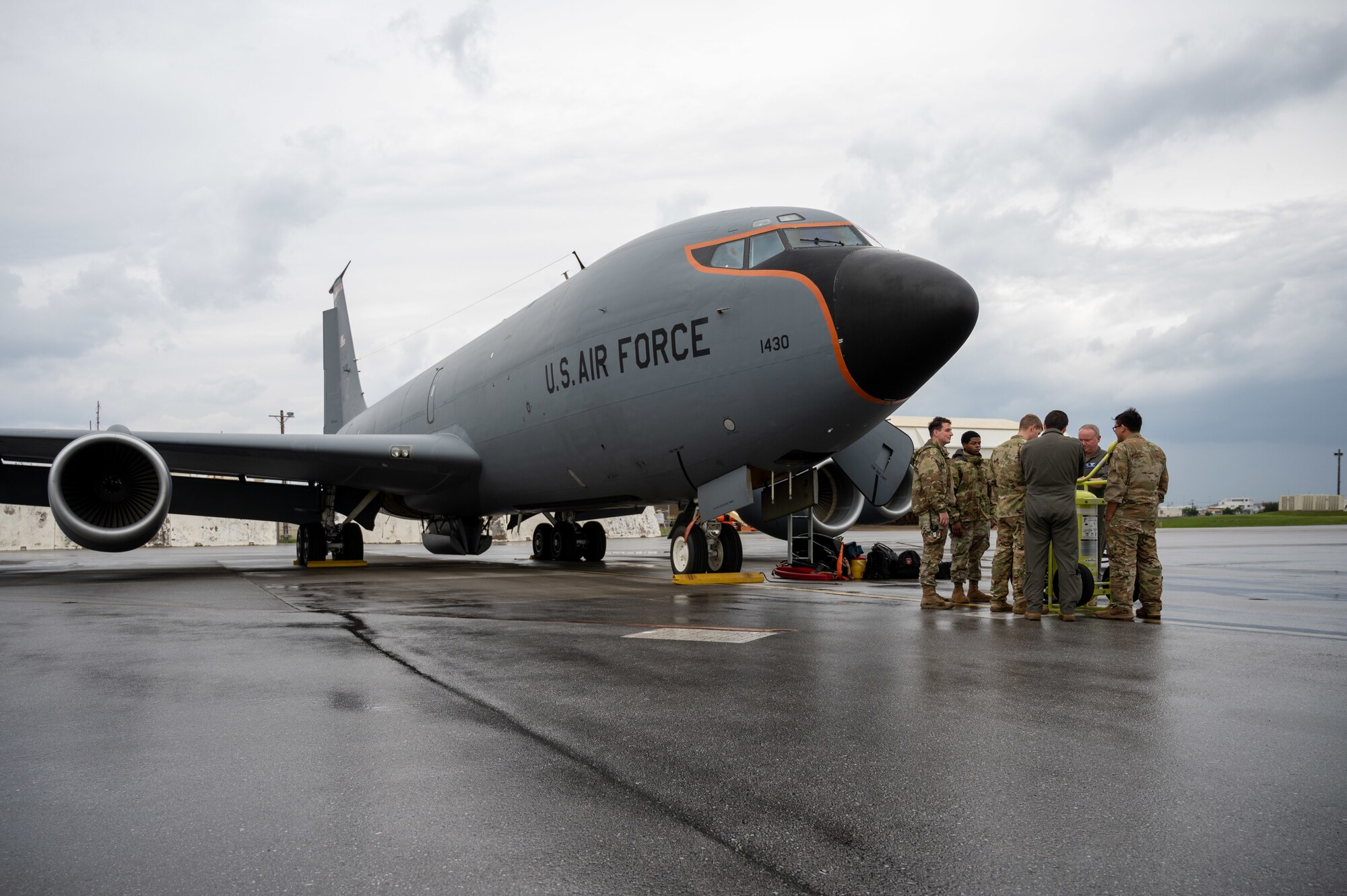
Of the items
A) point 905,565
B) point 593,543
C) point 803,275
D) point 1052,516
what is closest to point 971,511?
point 1052,516

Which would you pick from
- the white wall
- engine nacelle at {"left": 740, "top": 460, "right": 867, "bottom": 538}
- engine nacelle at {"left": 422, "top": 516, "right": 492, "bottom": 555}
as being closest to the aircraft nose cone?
engine nacelle at {"left": 740, "top": 460, "right": 867, "bottom": 538}

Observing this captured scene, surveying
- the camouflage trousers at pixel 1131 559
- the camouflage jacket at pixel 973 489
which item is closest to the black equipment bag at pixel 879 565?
the camouflage jacket at pixel 973 489

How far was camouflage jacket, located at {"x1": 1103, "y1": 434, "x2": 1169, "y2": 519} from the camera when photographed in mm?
8188

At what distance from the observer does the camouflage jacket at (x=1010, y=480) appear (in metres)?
8.88

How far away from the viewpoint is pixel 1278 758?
327 cm

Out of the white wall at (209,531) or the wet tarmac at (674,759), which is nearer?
the wet tarmac at (674,759)

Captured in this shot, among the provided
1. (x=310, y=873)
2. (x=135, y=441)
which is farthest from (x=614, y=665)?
(x=135, y=441)

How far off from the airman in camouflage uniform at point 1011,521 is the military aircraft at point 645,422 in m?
1.09

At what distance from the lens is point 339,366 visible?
24641 millimetres

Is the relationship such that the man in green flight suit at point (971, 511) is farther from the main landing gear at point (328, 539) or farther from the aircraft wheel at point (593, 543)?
the main landing gear at point (328, 539)

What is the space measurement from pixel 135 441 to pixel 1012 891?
12.9 m

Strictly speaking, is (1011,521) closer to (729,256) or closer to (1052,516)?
(1052,516)

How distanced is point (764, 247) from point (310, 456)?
26.1ft

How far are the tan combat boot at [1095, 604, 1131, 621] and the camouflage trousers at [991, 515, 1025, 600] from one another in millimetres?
783
